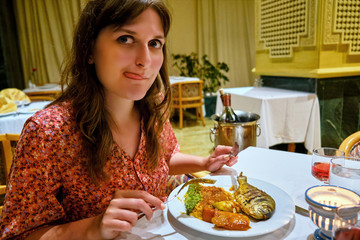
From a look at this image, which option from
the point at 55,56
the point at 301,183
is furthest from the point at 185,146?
the point at 55,56

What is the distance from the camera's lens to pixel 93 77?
40.2 inches

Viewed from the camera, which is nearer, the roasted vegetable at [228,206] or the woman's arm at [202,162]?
the roasted vegetable at [228,206]

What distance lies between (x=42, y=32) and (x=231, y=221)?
733cm

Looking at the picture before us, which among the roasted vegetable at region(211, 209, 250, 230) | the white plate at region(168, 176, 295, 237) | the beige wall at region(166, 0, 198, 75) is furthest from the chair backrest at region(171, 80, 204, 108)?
the roasted vegetable at region(211, 209, 250, 230)

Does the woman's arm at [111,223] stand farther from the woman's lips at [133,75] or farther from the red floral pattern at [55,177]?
the woman's lips at [133,75]

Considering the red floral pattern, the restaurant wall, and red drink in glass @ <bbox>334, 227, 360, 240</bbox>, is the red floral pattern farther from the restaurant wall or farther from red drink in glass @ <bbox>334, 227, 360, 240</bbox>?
the restaurant wall

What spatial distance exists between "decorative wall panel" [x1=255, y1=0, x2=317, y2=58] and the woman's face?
2.91 m

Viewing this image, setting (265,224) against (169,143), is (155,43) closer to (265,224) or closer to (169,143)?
(169,143)

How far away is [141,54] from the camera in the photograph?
883 millimetres

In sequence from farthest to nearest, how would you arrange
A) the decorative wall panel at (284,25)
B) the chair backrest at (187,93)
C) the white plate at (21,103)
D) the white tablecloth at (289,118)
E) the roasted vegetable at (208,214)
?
the chair backrest at (187,93) → the decorative wall panel at (284,25) → the white tablecloth at (289,118) → the white plate at (21,103) → the roasted vegetable at (208,214)

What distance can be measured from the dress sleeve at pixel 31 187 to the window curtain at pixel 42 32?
634 centimetres

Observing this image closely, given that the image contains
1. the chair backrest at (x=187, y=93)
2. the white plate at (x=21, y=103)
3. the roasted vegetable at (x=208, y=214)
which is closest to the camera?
the roasted vegetable at (x=208, y=214)

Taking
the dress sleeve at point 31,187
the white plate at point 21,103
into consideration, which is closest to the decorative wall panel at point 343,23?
the dress sleeve at point 31,187

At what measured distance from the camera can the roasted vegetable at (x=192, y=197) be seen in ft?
2.63
